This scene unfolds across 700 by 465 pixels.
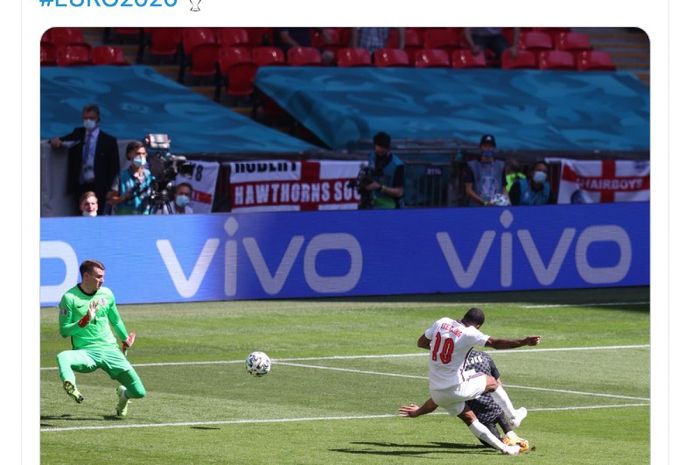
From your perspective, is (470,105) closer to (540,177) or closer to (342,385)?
(540,177)

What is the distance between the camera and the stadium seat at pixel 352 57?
39.9 metres

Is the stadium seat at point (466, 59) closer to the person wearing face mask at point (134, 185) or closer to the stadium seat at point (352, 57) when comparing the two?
the stadium seat at point (352, 57)

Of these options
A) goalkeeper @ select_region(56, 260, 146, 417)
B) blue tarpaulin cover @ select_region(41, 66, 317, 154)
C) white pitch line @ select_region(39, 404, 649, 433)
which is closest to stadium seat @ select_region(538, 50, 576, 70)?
blue tarpaulin cover @ select_region(41, 66, 317, 154)

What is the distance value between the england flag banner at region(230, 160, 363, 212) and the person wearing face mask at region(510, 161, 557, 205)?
3346mm

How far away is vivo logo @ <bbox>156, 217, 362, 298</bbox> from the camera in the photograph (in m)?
27.2

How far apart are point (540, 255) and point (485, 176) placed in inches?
115

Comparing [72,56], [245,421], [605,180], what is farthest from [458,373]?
[72,56]

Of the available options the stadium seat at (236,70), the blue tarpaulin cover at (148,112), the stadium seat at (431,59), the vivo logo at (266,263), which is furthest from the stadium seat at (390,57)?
the vivo logo at (266,263)

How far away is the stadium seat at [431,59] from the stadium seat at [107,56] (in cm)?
808

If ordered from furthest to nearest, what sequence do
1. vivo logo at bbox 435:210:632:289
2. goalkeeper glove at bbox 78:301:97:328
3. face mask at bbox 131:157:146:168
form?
vivo logo at bbox 435:210:632:289, face mask at bbox 131:157:146:168, goalkeeper glove at bbox 78:301:97:328

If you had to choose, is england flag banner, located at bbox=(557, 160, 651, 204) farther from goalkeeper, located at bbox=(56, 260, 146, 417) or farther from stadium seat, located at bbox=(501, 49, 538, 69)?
goalkeeper, located at bbox=(56, 260, 146, 417)

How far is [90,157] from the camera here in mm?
29578

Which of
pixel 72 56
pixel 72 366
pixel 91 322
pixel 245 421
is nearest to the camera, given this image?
pixel 72 366

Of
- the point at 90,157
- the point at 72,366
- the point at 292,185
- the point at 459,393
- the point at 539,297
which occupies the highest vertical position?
the point at 90,157
